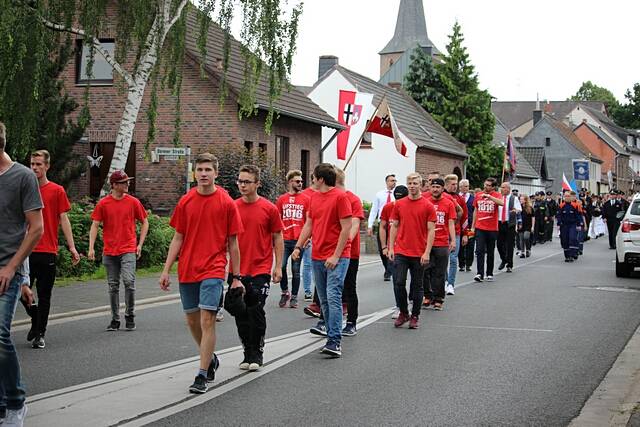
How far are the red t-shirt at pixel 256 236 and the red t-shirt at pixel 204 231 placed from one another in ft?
3.58

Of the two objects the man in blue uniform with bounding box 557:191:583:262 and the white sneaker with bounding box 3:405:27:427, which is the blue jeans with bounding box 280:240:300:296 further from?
the man in blue uniform with bounding box 557:191:583:262

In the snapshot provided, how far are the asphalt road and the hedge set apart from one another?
413cm

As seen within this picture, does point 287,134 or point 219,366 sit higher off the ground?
point 287,134

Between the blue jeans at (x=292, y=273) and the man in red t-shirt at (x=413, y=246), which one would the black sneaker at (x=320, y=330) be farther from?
the blue jeans at (x=292, y=273)

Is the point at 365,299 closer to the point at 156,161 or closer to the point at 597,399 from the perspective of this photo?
the point at 597,399

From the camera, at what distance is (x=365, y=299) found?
14648 millimetres

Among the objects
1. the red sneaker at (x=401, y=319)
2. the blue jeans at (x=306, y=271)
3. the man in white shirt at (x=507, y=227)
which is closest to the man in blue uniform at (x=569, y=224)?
the man in white shirt at (x=507, y=227)

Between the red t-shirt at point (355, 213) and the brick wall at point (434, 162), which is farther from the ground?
the brick wall at point (434, 162)

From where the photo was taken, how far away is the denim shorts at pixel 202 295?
7391 millimetres

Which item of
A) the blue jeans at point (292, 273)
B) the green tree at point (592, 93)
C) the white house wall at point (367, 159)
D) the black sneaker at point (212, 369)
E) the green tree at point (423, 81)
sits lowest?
the black sneaker at point (212, 369)

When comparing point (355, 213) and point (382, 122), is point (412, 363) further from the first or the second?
point (382, 122)

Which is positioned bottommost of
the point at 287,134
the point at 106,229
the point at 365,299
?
the point at 365,299

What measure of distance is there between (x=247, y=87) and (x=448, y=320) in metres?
12.0

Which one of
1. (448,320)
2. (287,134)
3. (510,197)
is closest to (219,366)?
(448,320)
